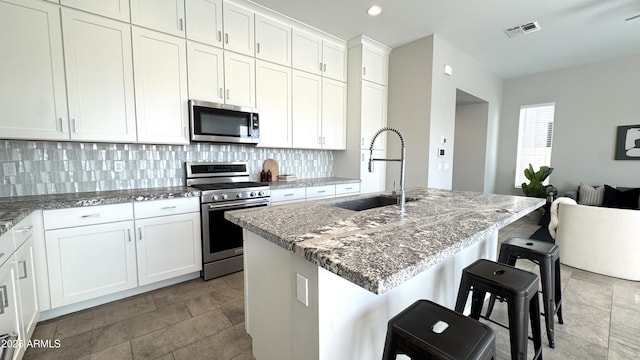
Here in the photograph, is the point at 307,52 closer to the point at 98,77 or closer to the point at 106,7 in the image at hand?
the point at 106,7

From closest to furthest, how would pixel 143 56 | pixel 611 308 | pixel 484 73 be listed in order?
1. pixel 611 308
2. pixel 143 56
3. pixel 484 73

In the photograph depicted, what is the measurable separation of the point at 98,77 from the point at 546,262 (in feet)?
11.8

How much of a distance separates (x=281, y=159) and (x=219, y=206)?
53.1 inches

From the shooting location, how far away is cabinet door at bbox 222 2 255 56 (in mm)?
2824

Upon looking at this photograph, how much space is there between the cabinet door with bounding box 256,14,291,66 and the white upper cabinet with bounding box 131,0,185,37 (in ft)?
2.67

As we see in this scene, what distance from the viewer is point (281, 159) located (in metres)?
Answer: 3.77

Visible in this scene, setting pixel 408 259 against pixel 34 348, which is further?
pixel 34 348

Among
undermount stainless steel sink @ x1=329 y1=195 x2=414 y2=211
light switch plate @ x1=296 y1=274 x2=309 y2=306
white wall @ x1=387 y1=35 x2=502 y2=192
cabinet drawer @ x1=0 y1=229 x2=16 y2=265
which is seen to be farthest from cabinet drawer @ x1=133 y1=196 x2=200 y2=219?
white wall @ x1=387 y1=35 x2=502 y2=192

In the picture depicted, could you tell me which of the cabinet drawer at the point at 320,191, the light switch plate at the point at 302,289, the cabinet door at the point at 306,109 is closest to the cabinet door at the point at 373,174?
the cabinet drawer at the point at 320,191

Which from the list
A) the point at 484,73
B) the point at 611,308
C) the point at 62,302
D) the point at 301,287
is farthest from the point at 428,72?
the point at 62,302

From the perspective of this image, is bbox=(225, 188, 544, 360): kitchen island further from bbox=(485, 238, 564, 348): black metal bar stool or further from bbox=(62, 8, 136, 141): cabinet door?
bbox=(62, 8, 136, 141): cabinet door

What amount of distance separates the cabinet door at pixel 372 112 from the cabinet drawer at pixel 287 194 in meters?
1.28

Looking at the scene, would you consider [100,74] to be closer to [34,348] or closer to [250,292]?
[34,348]

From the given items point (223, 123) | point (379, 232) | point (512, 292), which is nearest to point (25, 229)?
point (223, 123)
